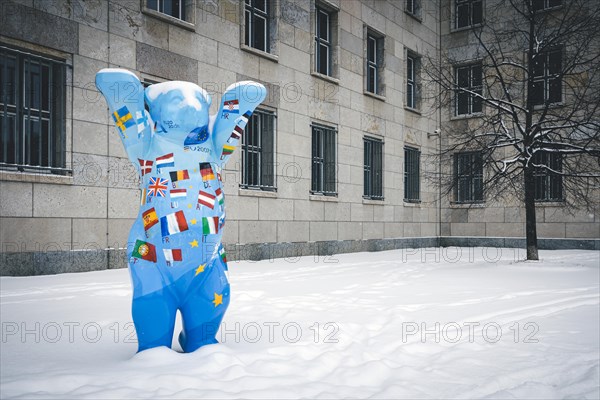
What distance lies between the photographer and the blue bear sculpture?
362 centimetres

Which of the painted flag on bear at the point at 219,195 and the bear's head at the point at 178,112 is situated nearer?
the bear's head at the point at 178,112

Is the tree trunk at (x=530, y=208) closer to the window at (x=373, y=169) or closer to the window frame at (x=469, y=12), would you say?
the window at (x=373, y=169)

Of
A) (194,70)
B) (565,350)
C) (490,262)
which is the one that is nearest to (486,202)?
(490,262)

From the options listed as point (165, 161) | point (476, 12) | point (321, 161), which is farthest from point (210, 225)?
point (476, 12)

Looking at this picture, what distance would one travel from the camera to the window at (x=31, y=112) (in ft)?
28.0

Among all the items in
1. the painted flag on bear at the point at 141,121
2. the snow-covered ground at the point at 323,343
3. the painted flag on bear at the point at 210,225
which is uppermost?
the painted flag on bear at the point at 141,121

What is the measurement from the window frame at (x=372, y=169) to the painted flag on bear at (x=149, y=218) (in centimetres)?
1319

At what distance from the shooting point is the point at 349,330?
200 inches

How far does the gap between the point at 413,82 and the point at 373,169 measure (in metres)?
4.69

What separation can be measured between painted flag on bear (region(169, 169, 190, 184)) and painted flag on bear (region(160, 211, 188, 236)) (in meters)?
0.25

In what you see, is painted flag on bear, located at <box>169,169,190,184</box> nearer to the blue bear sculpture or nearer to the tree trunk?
the blue bear sculpture

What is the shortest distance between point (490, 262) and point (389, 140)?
616cm

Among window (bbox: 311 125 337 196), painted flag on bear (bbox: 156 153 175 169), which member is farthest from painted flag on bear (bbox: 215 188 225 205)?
window (bbox: 311 125 337 196)

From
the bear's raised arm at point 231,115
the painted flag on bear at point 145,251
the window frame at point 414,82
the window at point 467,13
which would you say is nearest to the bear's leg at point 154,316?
the painted flag on bear at point 145,251
